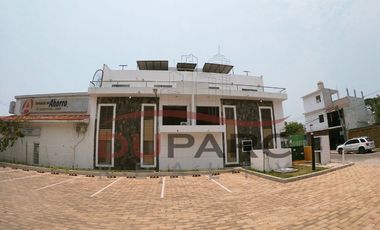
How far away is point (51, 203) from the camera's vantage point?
7.48 m

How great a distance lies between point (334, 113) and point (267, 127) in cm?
1890

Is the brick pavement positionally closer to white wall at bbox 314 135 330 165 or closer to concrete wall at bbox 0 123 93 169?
concrete wall at bbox 0 123 93 169

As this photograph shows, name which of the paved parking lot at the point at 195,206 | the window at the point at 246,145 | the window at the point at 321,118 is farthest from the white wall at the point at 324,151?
the window at the point at 321,118

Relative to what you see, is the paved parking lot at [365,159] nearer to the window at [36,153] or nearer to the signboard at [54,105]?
the signboard at [54,105]

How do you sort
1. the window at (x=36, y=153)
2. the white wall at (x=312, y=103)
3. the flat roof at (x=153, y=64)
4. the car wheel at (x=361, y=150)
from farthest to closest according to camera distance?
the white wall at (x=312, y=103)
the car wheel at (x=361, y=150)
the flat roof at (x=153, y=64)
the window at (x=36, y=153)

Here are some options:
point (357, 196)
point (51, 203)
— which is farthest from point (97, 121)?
point (357, 196)

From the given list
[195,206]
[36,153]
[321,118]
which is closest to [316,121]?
[321,118]

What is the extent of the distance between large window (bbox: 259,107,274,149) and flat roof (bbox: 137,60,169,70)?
9.52m

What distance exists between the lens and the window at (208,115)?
17.5 metres

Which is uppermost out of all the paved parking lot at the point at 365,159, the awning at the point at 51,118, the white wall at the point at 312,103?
the white wall at the point at 312,103

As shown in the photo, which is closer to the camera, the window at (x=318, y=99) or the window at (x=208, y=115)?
the window at (x=208, y=115)

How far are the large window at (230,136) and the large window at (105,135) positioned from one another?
8.54 meters

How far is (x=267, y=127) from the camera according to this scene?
1870 centimetres

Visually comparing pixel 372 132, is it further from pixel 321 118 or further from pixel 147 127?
pixel 147 127
